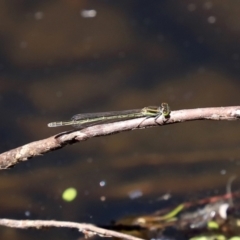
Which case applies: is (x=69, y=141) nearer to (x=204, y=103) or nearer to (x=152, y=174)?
(x=152, y=174)

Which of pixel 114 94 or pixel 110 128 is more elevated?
pixel 114 94

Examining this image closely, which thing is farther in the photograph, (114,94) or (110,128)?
(114,94)

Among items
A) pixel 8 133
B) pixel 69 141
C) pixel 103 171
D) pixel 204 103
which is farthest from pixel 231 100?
pixel 69 141

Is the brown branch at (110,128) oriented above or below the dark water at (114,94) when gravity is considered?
below

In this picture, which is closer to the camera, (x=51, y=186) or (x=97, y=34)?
(x=51, y=186)

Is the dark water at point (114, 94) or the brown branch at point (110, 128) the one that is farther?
the dark water at point (114, 94)
